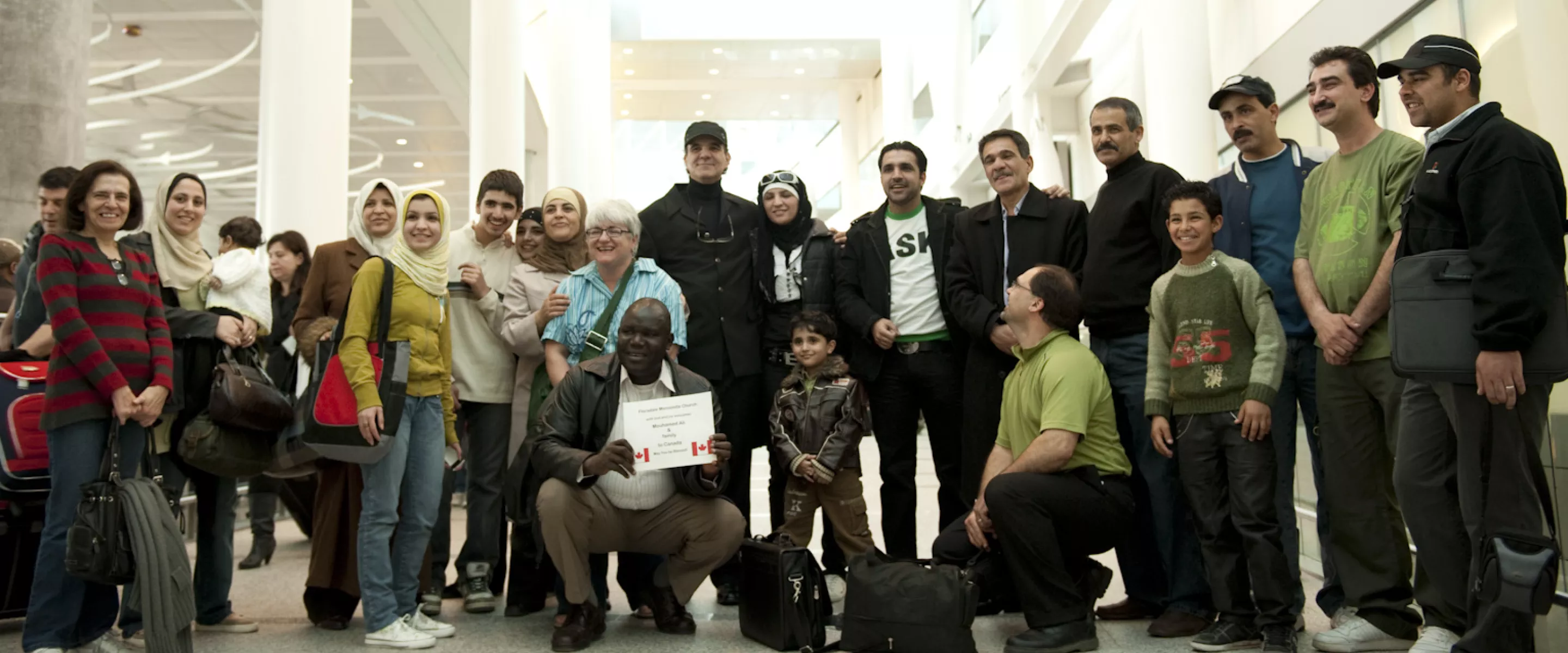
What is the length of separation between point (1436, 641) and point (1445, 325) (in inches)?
39.7

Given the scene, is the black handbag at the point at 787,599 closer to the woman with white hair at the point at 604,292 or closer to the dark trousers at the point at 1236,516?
the woman with white hair at the point at 604,292

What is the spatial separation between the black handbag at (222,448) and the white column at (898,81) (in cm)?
1876

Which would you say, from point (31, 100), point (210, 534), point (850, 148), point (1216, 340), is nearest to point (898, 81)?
point (850, 148)

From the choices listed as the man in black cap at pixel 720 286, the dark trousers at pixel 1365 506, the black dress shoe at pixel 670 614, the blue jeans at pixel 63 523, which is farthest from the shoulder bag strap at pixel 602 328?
the dark trousers at pixel 1365 506

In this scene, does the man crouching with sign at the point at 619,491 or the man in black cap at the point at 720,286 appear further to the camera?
the man in black cap at the point at 720,286

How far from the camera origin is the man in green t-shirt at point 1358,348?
3516mm

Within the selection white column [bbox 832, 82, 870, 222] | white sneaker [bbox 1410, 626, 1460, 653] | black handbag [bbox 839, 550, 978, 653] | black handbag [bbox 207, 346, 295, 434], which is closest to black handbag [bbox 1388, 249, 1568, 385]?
white sneaker [bbox 1410, 626, 1460, 653]

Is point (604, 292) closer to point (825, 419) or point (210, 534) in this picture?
point (825, 419)

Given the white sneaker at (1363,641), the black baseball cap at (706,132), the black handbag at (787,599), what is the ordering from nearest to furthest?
the white sneaker at (1363,641)
the black handbag at (787,599)
the black baseball cap at (706,132)

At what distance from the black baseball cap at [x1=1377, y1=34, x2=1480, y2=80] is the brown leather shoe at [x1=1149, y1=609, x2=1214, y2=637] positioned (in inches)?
78.1

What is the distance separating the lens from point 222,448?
13.1 feet

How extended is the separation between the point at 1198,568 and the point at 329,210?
5801mm

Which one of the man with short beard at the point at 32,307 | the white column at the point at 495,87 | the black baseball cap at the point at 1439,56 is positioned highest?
the white column at the point at 495,87

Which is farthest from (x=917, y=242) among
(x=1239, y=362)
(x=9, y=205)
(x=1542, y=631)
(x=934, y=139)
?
(x=934, y=139)
